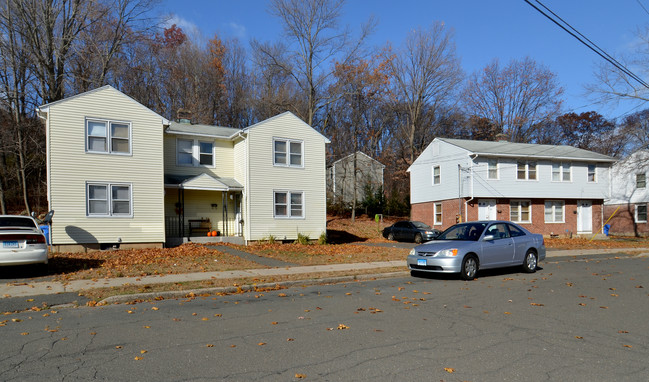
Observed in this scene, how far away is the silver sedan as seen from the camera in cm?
1188

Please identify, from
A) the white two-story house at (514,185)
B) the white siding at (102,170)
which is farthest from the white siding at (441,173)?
the white siding at (102,170)

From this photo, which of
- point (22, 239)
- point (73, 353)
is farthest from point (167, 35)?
point (73, 353)

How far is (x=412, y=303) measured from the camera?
888 cm

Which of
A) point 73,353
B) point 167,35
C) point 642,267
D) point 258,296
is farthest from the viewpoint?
point 167,35

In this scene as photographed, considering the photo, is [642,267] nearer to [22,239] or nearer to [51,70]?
[22,239]

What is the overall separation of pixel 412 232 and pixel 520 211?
30.9 ft

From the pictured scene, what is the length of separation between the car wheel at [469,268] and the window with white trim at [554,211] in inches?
932

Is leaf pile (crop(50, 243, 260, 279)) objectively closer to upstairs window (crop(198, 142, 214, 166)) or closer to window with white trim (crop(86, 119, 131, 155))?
window with white trim (crop(86, 119, 131, 155))

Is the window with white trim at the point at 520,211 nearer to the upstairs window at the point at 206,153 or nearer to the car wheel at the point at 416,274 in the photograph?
the upstairs window at the point at 206,153

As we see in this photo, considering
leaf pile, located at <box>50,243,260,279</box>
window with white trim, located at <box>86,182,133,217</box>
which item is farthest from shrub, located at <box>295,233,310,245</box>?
window with white trim, located at <box>86,182,133,217</box>

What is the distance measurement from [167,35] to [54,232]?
1162 inches

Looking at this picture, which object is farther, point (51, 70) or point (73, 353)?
point (51, 70)

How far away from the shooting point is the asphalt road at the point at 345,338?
196 inches

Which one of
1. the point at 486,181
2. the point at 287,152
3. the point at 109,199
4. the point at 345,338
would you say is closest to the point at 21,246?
the point at 109,199
